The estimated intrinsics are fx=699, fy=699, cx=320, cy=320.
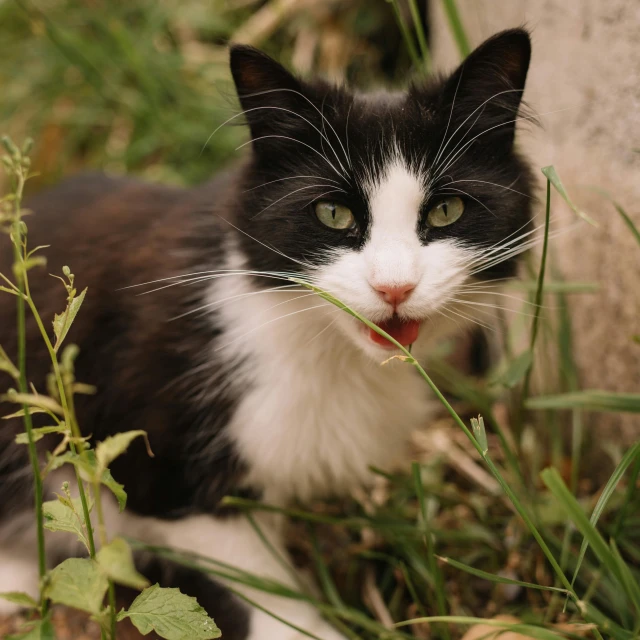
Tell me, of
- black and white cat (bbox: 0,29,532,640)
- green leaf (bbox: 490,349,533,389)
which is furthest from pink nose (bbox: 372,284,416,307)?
green leaf (bbox: 490,349,533,389)

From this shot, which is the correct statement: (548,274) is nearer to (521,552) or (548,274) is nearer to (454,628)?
(521,552)

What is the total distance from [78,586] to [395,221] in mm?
629

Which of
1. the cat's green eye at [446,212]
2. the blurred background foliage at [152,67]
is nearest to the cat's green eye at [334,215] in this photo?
the cat's green eye at [446,212]

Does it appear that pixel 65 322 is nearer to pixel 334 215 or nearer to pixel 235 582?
pixel 334 215

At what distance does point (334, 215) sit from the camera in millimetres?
1078

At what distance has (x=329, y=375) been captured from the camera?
1.26 meters

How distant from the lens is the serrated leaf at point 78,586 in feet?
2.41

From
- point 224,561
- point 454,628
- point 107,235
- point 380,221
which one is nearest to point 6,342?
point 107,235

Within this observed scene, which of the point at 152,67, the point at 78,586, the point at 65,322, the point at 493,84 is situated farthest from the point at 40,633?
the point at 152,67

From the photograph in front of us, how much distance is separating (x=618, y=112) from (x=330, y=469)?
856mm

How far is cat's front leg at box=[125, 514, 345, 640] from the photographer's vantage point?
1.24 meters

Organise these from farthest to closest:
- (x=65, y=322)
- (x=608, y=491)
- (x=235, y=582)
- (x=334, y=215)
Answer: (x=235, y=582) < (x=334, y=215) < (x=608, y=491) < (x=65, y=322)

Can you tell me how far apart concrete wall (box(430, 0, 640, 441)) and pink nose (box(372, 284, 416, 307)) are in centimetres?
49

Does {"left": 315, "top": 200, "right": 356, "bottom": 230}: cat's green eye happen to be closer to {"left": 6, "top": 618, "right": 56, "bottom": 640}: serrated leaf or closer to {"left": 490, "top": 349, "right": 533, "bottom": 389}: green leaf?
{"left": 490, "top": 349, "right": 533, "bottom": 389}: green leaf
